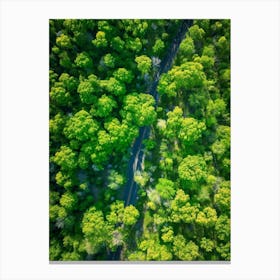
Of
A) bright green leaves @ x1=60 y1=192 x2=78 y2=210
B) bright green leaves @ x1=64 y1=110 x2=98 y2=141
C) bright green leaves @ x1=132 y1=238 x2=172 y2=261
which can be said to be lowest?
bright green leaves @ x1=132 y1=238 x2=172 y2=261

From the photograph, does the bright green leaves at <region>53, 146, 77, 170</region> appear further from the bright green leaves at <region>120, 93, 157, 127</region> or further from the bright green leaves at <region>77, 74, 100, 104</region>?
the bright green leaves at <region>120, 93, 157, 127</region>

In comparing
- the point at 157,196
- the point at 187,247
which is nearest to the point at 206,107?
the point at 157,196

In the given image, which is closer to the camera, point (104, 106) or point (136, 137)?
point (104, 106)

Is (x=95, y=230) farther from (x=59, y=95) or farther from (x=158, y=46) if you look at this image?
(x=158, y=46)

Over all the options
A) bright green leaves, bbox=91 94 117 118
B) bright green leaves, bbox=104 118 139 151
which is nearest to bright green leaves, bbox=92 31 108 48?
bright green leaves, bbox=91 94 117 118

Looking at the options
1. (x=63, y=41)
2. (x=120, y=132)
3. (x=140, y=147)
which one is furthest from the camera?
(x=140, y=147)

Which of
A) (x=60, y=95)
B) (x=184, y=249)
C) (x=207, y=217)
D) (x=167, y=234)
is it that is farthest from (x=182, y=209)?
(x=60, y=95)

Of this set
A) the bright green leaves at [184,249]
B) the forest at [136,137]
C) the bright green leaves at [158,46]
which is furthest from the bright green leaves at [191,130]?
Answer: the bright green leaves at [184,249]

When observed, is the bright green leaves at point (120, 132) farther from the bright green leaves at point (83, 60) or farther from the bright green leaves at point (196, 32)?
the bright green leaves at point (196, 32)
